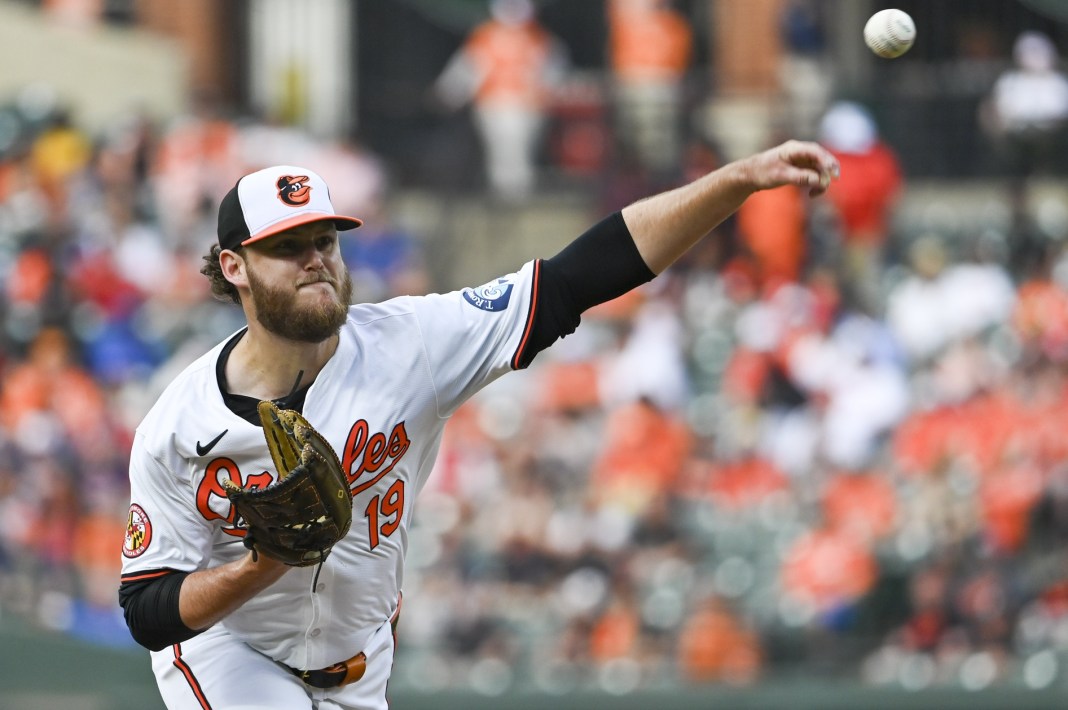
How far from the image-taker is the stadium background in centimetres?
955

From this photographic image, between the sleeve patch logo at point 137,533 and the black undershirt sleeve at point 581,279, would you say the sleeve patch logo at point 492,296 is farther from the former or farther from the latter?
the sleeve patch logo at point 137,533

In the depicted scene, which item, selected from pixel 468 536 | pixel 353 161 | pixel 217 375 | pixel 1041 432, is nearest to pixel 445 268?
pixel 353 161

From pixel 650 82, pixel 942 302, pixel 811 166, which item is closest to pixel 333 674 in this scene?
pixel 811 166

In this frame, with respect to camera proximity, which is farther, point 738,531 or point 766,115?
point 766,115

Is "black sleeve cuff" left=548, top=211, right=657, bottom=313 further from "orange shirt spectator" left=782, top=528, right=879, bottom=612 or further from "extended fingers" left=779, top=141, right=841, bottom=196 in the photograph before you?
"orange shirt spectator" left=782, top=528, right=879, bottom=612

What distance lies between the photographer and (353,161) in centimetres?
1412

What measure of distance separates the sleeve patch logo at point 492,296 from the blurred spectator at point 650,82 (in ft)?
28.9

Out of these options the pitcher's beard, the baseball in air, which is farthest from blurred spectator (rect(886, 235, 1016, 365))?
the pitcher's beard

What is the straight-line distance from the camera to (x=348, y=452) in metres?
4.45

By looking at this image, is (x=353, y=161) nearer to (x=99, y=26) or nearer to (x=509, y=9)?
(x=509, y=9)

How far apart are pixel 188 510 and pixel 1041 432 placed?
6.68 metres

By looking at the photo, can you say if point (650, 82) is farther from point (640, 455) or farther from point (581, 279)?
point (581, 279)

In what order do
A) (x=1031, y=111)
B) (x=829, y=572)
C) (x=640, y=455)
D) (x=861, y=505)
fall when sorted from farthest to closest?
(x=1031, y=111), (x=640, y=455), (x=861, y=505), (x=829, y=572)

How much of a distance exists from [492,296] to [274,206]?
0.66 metres
